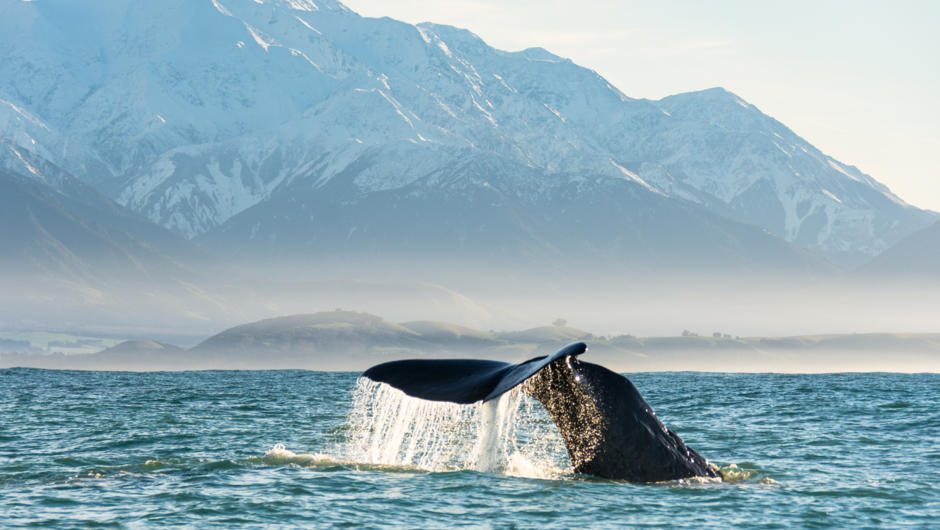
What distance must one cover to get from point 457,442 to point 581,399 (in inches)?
423

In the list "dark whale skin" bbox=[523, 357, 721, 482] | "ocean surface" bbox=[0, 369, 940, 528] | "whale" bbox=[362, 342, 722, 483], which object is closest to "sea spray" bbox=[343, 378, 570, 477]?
"ocean surface" bbox=[0, 369, 940, 528]

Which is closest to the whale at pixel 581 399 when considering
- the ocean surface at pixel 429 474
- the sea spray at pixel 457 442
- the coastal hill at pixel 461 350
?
the sea spray at pixel 457 442

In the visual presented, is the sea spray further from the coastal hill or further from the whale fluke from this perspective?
the coastal hill

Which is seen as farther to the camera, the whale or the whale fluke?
the whale

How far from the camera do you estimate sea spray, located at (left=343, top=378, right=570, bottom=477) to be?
562 inches

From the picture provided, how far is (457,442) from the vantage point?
2441cm

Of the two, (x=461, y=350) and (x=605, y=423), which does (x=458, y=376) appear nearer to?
(x=605, y=423)

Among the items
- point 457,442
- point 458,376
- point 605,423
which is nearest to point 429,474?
point 605,423

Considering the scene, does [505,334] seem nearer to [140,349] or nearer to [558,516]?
[140,349]

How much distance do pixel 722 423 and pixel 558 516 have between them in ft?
52.9

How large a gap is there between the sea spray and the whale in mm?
273

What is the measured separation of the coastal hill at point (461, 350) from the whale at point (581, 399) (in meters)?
101

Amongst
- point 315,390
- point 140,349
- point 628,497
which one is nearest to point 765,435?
point 628,497

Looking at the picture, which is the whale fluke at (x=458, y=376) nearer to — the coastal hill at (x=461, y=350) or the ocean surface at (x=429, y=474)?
the ocean surface at (x=429, y=474)
